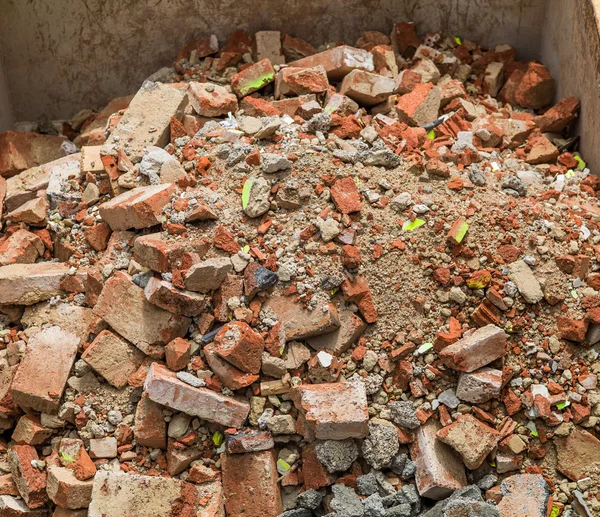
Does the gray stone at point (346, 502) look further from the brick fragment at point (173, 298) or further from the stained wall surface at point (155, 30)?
the stained wall surface at point (155, 30)

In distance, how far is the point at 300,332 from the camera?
4.09m

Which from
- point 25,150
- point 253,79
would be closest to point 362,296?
point 253,79

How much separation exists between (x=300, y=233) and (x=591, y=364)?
171cm

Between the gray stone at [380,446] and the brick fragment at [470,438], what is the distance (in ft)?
0.78

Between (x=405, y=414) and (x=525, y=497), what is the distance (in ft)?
2.33

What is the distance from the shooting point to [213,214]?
426cm

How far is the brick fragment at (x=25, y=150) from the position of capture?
527 cm

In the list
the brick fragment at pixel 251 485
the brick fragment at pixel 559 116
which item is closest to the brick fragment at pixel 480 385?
the brick fragment at pixel 251 485

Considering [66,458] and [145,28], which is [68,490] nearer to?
[66,458]

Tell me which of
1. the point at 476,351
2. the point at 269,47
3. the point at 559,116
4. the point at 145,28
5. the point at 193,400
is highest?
the point at 145,28

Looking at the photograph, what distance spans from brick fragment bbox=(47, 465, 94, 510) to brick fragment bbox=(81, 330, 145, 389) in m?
0.51

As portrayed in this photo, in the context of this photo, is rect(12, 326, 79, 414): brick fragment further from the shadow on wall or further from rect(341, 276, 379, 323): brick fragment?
the shadow on wall

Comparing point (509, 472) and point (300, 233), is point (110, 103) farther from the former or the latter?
point (509, 472)

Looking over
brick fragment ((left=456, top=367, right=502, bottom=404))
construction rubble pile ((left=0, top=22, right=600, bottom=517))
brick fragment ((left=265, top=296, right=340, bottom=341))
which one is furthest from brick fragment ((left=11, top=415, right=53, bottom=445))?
brick fragment ((left=456, top=367, right=502, bottom=404))
